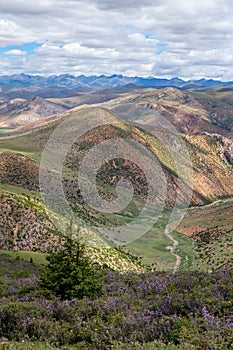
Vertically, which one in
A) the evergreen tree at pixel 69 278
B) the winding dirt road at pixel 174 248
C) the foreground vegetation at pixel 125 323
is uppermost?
the foreground vegetation at pixel 125 323

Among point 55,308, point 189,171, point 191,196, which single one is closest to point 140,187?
point 191,196

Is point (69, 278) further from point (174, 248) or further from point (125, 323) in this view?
point (174, 248)

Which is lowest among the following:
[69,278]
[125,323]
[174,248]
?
[174,248]

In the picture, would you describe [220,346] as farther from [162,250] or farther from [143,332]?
[162,250]

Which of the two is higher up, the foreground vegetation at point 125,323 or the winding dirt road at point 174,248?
the foreground vegetation at point 125,323

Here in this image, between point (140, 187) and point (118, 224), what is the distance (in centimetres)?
4320

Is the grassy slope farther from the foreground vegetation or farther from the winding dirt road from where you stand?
the foreground vegetation

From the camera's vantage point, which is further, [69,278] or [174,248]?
[174,248]

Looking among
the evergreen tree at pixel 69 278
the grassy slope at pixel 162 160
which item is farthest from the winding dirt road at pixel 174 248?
the evergreen tree at pixel 69 278

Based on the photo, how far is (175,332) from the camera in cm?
1027

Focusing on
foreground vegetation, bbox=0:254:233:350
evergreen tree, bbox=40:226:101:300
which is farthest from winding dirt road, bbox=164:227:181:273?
foreground vegetation, bbox=0:254:233:350

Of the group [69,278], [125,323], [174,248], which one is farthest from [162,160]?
[125,323]

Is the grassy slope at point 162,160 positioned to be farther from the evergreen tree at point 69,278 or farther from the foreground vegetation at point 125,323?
the foreground vegetation at point 125,323

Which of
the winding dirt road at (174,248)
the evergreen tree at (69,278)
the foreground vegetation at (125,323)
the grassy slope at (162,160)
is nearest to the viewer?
the foreground vegetation at (125,323)
